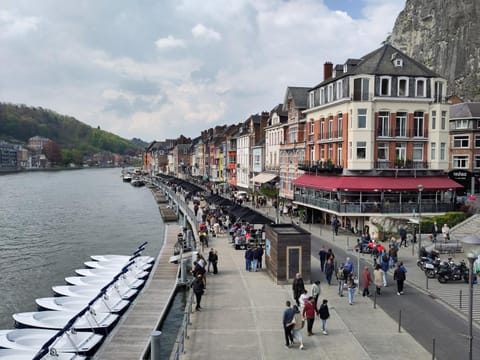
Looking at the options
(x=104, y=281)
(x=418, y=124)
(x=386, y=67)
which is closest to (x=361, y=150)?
(x=418, y=124)

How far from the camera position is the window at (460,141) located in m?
57.1

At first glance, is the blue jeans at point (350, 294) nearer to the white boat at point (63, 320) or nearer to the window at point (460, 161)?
the white boat at point (63, 320)

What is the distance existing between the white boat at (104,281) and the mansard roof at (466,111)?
47.6 m

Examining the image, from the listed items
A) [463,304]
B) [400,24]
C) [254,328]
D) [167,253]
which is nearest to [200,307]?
Answer: [254,328]

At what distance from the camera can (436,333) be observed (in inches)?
622

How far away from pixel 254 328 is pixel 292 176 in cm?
3821

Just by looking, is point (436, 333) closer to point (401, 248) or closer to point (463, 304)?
point (463, 304)

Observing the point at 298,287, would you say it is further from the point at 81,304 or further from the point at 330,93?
the point at 330,93

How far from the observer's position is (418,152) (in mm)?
39938

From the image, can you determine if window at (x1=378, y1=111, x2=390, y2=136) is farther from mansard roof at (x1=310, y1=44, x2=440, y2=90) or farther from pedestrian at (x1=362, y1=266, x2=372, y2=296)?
pedestrian at (x1=362, y1=266, x2=372, y2=296)

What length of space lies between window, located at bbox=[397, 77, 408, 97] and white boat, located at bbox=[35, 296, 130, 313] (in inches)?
1145

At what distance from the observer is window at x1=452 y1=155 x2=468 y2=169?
57.0 m

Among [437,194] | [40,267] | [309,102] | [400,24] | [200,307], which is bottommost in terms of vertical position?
[40,267]

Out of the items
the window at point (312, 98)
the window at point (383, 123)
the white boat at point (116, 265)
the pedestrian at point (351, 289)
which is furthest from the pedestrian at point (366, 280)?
the window at point (312, 98)
